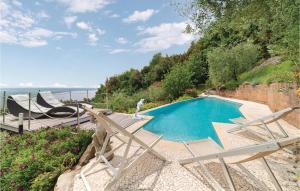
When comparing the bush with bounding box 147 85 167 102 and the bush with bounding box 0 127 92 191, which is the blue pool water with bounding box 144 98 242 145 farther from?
the bush with bounding box 0 127 92 191

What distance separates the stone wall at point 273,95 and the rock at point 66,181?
658 centimetres

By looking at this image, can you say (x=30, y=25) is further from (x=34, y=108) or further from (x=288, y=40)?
(x=288, y=40)

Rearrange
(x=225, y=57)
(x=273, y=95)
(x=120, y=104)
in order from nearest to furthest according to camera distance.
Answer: (x=273, y=95), (x=120, y=104), (x=225, y=57)

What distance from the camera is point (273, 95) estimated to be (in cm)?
1080

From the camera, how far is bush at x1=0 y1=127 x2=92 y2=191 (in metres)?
4.36

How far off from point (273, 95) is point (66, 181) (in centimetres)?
984

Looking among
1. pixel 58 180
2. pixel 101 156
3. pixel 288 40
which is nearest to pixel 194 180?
pixel 101 156

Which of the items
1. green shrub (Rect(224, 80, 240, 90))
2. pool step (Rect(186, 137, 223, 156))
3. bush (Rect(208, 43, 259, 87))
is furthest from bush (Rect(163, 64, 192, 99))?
pool step (Rect(186, 137, 223, 156))

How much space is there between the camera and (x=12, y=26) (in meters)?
9.24

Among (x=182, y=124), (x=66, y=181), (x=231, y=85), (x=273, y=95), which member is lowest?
(x=66, y=181)

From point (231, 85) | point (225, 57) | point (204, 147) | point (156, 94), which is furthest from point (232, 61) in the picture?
point (204, 147)

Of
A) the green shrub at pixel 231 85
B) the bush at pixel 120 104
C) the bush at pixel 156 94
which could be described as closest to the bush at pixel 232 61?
the green shrub at pixel 231 85

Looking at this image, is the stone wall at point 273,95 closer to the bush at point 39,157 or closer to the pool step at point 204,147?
the pool step at point 204,147

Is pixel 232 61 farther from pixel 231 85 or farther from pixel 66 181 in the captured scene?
pixel 66 181
